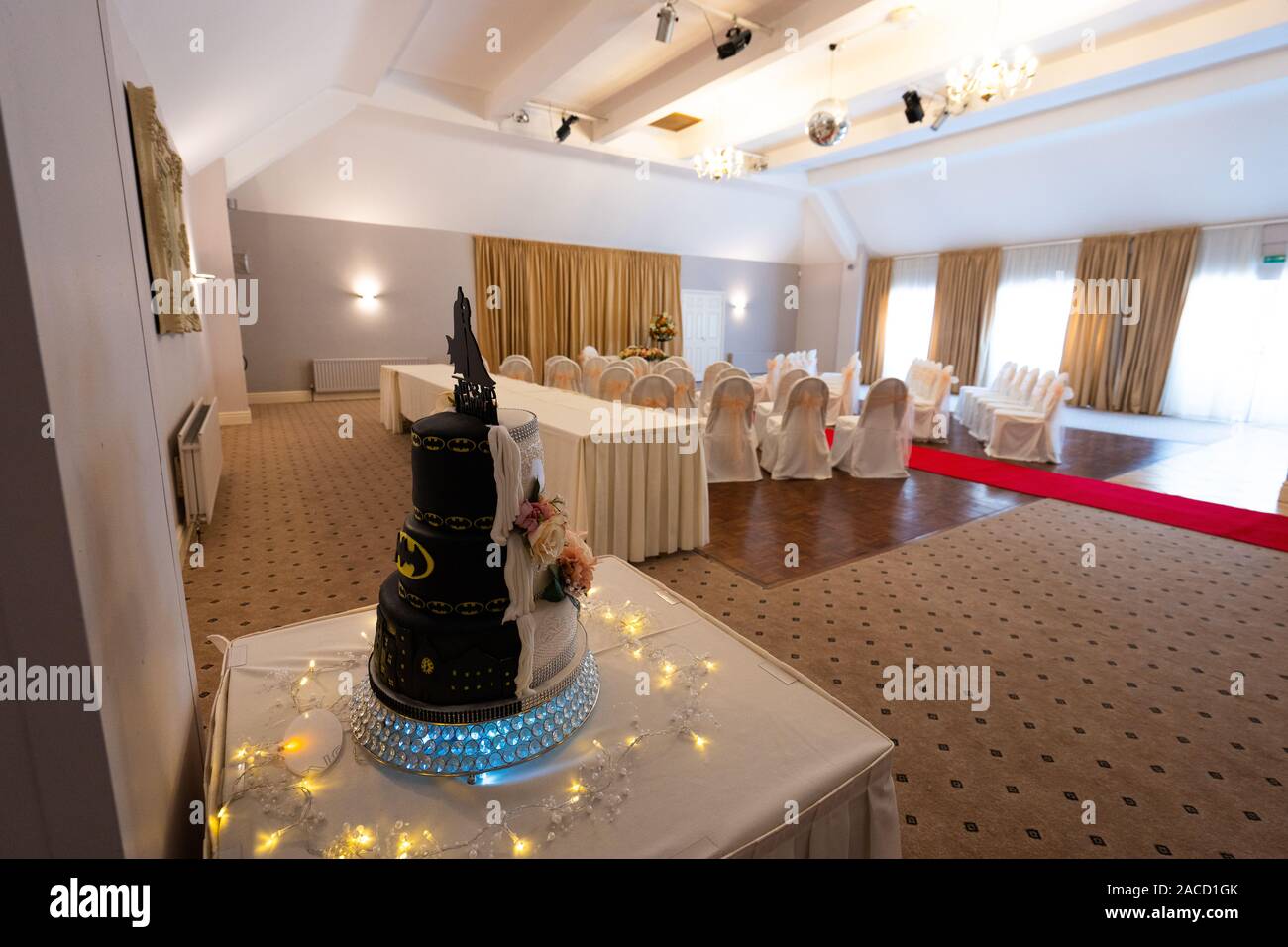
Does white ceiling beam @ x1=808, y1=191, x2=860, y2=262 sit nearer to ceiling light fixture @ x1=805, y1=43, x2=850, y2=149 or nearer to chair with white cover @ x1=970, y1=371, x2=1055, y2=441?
ceiling light fixture @ x1=805, y1=43, x2=850, y2=149

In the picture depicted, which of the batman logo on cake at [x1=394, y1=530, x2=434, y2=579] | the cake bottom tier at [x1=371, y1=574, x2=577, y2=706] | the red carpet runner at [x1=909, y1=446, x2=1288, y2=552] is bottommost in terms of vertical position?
the red carpet runner at [x1=909, y1=446, x2=1288, y2=552]

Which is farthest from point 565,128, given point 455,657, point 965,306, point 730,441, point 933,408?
point 455,657

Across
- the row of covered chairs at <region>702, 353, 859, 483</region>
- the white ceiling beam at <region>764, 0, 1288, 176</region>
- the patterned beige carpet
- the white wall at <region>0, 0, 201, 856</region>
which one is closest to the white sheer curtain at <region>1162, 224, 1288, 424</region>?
the white ceiling beam at <region>764, 0, 1288, 176</region>

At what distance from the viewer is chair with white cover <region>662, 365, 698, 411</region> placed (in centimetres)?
632

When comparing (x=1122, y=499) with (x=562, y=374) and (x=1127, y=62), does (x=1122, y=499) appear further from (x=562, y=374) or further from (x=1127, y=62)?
(x=562, y=374)

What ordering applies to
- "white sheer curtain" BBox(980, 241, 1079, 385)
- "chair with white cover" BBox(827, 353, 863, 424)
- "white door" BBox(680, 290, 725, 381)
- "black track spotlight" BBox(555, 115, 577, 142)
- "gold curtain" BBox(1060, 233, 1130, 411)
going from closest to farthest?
"chair with white cover" BBox(827, 353, 863, 424)
"black track spotlight" BBox(555, 115, 577, 142)
"gold curtain" BBox(1060, 233, 1130, 411)
"white sheer curtain" BBox(980, 241, 1079, 385)
"white door" BBox(680, 290, 725, 381)

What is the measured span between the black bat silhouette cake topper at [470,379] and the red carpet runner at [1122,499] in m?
5.23

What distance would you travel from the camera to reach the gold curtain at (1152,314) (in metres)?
9.66

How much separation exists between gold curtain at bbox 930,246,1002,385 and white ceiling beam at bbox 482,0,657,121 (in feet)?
29.5

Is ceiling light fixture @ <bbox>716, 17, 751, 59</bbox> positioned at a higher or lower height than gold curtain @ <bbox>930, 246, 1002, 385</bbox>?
higher

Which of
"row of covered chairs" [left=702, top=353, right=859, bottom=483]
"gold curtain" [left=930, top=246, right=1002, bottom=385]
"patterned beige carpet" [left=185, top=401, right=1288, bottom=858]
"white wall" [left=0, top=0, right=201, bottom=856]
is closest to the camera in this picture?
"white wall" [left=0, top=0, right=201, bottom=856]

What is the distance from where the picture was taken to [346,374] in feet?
32.5

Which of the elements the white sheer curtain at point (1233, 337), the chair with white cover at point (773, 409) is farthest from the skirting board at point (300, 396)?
the white sheer curtain at point (1233, 337)
